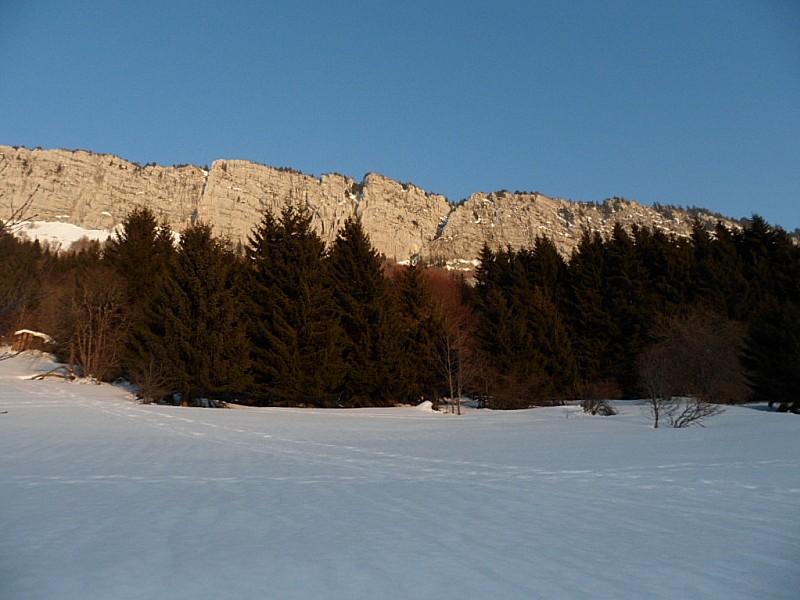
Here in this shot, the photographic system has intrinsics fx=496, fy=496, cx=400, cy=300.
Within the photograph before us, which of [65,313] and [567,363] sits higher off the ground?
[65,313]

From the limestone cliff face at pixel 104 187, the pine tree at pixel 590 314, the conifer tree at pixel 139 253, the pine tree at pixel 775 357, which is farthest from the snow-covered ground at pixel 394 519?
the limestone cliff face at pixel 104 187

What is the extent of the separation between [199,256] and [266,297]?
4013mm

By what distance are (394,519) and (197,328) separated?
22.0 metres

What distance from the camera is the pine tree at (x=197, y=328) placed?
24119 millimetres

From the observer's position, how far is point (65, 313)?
30.8m

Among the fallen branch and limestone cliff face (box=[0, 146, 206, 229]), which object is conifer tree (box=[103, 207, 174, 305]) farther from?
limestone cliff face (box=[0, 146, 206, 229])

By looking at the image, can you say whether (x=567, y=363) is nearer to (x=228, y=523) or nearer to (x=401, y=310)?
(x=401, y=310)

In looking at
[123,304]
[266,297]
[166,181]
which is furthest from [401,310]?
[166,181]

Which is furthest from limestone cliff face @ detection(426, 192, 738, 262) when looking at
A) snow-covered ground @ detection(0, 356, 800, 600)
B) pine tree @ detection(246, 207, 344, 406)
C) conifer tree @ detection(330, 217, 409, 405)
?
snow-covered ground @ detection(0, 356, 800, 600)

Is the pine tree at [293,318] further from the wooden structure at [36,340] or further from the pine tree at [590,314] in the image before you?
the wooden structure at [36,340]

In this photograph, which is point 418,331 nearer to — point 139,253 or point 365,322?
point 365,322

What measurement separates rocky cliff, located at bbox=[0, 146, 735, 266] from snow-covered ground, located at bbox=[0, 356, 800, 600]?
128 metres

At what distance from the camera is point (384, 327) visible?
1074 inches

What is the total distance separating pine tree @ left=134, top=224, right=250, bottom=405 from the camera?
24119 mm
